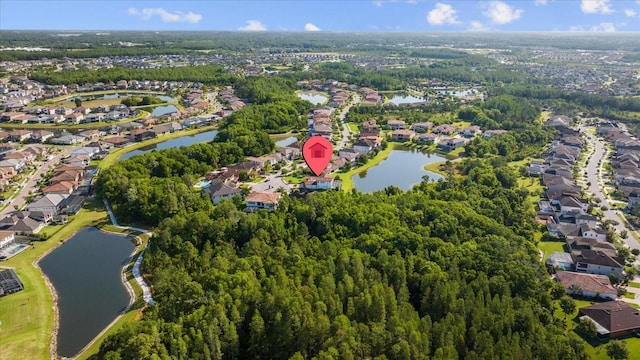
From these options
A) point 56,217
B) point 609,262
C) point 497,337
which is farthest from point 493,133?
point 56,217

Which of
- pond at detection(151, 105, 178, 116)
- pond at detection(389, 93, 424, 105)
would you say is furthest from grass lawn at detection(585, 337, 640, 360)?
pond at detection(389, 93, 424, 105)

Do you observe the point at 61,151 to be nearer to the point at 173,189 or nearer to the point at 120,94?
the point at 173,189

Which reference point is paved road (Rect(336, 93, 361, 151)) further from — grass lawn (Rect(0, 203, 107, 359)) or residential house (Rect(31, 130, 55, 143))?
residential house (Rect(31, 130, 55, 143))

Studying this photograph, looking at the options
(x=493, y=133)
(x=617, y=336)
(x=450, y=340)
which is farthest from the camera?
(x=493, y=133)

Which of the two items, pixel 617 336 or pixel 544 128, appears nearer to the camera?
pixel 617 336

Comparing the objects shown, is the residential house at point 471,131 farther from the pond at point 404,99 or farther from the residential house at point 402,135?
the pond at point 404,99

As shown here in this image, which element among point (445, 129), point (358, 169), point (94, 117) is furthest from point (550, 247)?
point (94, 117)
